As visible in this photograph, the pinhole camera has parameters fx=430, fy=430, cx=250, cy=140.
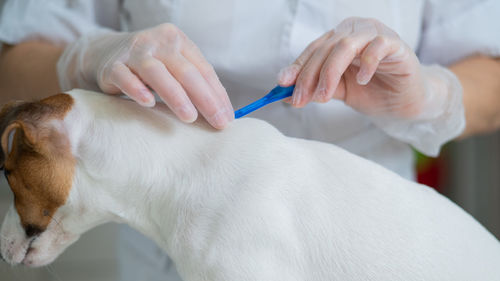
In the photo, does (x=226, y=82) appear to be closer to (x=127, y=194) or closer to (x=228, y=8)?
(x=228, y=8)

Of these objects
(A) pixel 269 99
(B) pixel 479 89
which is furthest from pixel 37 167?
(B) pixel 479 89

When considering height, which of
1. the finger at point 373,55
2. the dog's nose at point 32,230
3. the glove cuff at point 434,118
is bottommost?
the dog's nose at point 32,230

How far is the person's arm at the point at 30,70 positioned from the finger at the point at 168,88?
12.4 inches

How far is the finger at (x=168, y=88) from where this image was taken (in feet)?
1.86

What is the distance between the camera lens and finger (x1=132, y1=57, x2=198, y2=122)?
57 cm

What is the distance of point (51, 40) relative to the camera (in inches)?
37.2

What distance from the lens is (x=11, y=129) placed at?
520 mm

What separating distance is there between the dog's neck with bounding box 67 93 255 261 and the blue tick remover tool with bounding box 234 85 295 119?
57 millimetres

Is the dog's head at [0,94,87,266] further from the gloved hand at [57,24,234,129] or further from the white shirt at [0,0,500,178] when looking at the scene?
the white shirt at [0,0,500,178]

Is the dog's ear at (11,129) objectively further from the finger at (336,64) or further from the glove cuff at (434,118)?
the glove cuff at (434,118)

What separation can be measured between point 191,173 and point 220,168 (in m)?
0.04

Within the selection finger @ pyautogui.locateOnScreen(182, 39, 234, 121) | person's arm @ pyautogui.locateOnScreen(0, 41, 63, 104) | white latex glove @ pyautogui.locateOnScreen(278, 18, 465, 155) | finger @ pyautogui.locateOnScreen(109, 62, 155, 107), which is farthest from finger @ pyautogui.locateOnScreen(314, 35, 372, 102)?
person's arm @ pyautogui.locateOnScreen(0, 41, 63, 104)

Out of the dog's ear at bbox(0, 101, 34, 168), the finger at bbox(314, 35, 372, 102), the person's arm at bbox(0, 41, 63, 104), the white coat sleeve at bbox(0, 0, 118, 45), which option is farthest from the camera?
the white coat sleeve at bbox(0, 0, 118, 45)

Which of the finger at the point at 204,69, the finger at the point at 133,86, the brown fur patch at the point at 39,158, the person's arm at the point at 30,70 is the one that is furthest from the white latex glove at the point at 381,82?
the person's arm at the point at 30,70
